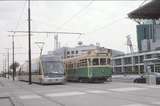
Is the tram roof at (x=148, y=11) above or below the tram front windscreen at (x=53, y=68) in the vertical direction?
above

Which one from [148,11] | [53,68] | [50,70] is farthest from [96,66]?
[148,11]

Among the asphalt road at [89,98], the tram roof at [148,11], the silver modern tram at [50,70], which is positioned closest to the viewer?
the asphalt road at [89,98]

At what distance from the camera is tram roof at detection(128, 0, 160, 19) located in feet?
202

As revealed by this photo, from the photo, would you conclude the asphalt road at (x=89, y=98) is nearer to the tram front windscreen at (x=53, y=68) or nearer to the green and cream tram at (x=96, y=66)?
the green and cream tram at (x=96, y=66)

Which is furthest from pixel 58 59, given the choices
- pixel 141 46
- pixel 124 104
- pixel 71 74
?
pixel 141 46

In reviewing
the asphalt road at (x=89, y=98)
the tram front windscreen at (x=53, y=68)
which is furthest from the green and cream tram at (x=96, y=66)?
the asphalt road at (x=89, y=98)

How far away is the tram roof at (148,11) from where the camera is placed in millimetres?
61469

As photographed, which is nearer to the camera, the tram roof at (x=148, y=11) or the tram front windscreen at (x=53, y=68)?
the tram front windscreen at (x=53, y=68)

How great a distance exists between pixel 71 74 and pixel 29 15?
7275 mm

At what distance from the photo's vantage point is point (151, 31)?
3511 inches

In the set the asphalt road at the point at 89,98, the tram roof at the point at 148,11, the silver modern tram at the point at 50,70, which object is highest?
the tram roof at the point at 148,11

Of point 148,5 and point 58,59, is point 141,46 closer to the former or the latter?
point 148,5

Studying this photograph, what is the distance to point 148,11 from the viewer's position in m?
66.7

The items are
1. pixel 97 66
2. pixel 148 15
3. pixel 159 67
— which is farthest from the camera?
pixel 159 67
